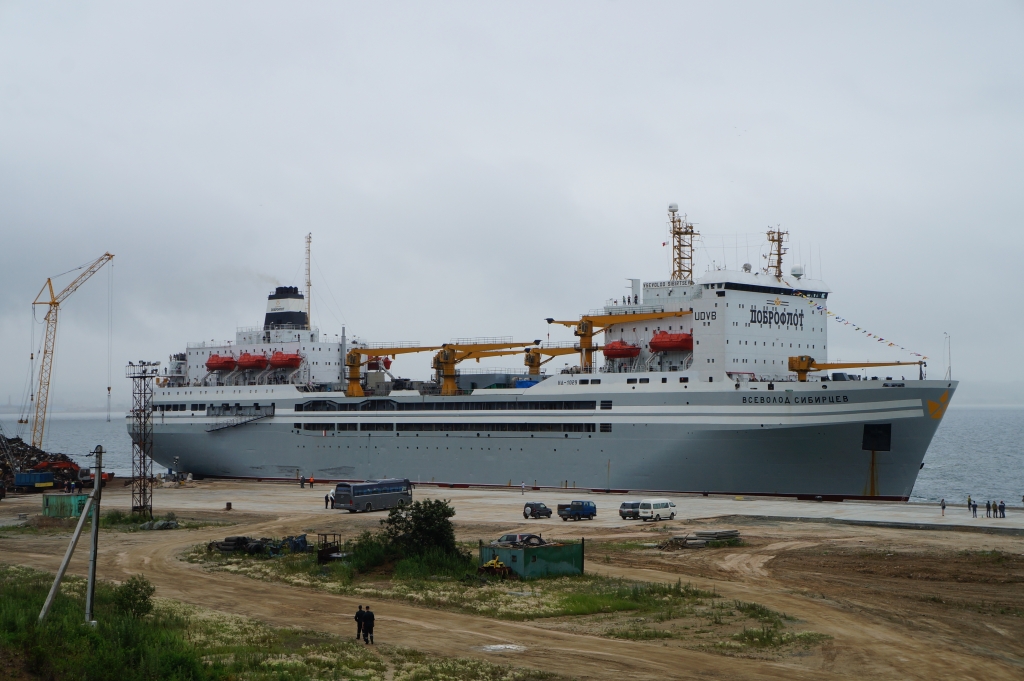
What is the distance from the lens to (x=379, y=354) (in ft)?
202

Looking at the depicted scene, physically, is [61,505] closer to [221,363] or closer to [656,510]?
[221,363]

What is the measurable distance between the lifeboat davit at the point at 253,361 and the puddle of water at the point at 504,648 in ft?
161

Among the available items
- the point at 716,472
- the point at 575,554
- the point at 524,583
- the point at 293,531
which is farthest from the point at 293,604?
the point at 716,472

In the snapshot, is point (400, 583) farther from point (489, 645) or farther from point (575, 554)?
point (489, 645)

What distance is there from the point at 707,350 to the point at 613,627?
86.1 ft

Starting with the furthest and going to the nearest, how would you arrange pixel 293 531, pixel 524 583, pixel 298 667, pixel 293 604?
pixel 293 531
pixel 524 583
pixel 293 604
pixel 298 667

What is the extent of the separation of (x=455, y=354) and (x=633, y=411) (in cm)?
1427

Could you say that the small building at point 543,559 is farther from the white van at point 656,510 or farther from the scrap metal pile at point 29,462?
the scrap metal pile at point 29,462

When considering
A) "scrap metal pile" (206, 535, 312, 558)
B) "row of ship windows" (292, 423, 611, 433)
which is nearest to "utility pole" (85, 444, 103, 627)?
"scrap metal pile" (206, 535, 312, 558)

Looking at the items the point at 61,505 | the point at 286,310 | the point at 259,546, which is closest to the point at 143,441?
the point at 61,505

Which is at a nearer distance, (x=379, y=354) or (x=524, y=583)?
(x=524, y=583)

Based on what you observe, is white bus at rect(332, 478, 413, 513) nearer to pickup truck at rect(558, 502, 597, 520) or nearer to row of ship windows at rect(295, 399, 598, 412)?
row of ship windows at rect(295, 399, 598, 412)

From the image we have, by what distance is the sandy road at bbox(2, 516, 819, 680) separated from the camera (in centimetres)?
1719

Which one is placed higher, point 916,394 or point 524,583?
point 916,394
